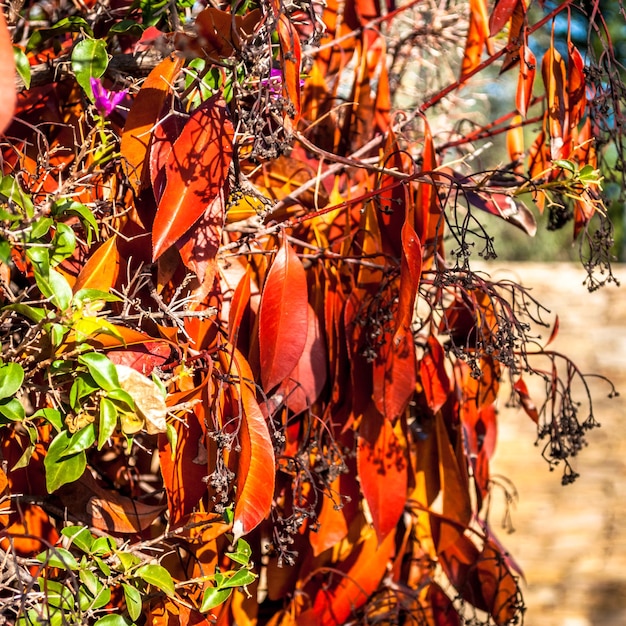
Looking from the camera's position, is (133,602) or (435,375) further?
(435,375)

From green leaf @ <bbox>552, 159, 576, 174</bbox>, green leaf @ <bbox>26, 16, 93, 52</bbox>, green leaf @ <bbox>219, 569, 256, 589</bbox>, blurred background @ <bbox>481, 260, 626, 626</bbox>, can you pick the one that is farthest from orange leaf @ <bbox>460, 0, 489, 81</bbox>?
blurred background @ <bbox>481, 260, 626, 626</bbox>

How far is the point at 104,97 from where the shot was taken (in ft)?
2.92

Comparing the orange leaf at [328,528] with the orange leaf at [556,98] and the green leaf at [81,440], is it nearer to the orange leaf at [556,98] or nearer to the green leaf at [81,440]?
the green leaf at [81,440]

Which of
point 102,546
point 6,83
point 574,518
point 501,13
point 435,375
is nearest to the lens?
point 6,83

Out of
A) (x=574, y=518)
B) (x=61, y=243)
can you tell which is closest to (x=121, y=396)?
(x=61, y=243)

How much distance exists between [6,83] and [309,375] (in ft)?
1.82

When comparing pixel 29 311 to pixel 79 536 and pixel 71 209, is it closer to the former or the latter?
pixel 71 209

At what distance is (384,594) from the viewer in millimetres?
1203

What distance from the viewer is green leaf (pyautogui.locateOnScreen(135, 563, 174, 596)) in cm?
76

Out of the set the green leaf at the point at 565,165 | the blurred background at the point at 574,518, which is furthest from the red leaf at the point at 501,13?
the blurred background at the point at 574,518

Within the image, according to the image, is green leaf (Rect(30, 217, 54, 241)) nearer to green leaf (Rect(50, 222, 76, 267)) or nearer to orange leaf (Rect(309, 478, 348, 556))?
green leaf (Rect(50, 222, 76, 267))

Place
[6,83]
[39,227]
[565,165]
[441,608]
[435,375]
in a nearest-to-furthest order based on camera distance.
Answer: [6,83] → [39,227] → [565,165] → [435,375] → [441,608]

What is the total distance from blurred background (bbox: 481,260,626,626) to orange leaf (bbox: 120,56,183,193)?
1.78 meters

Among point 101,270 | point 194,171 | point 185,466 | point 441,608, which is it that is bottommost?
point 441,608
